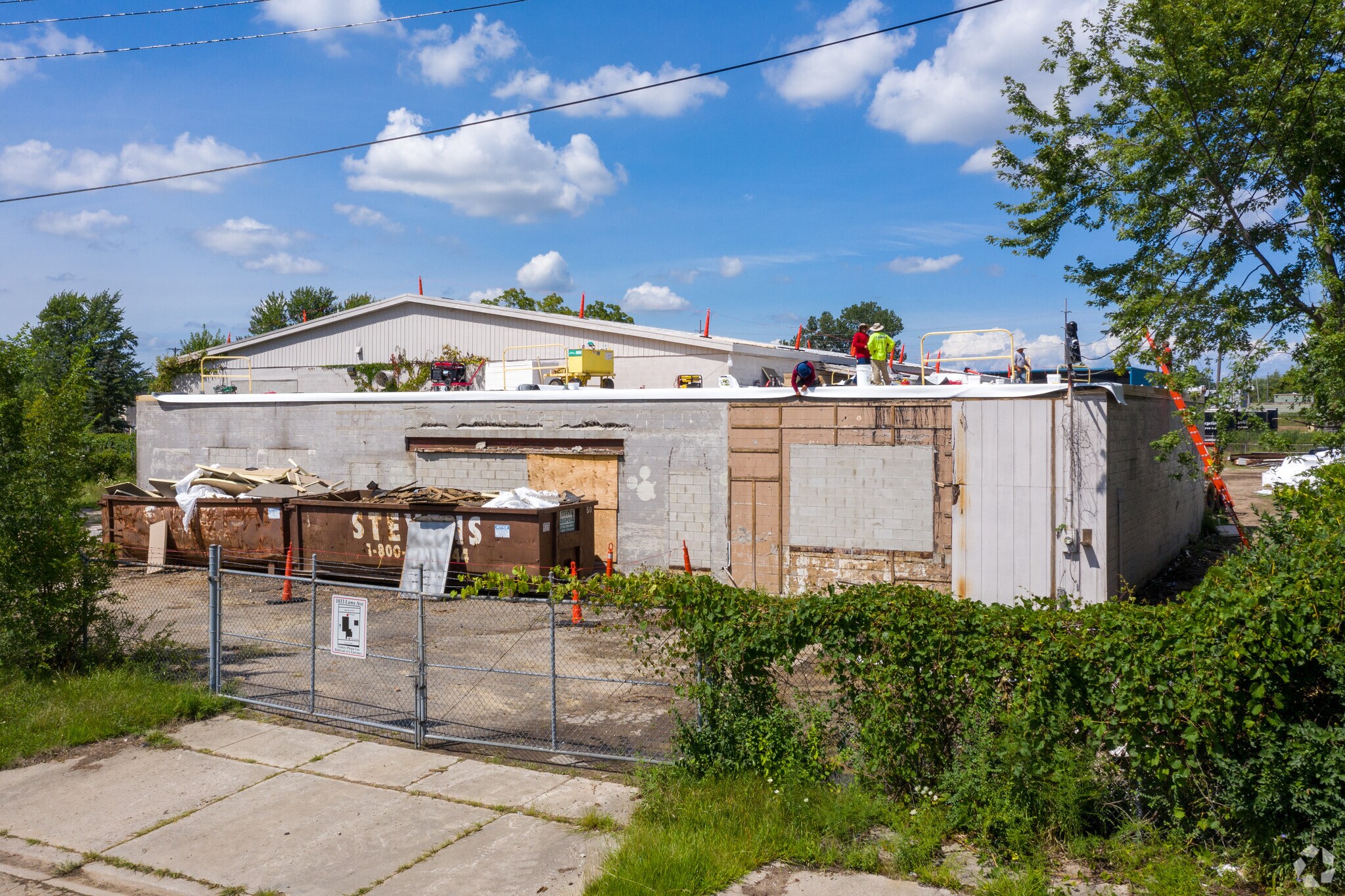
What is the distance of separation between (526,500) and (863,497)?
5782mm

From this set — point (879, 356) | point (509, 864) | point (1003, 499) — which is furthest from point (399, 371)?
point (509, 864)

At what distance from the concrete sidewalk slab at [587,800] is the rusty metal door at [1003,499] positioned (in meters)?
7.90

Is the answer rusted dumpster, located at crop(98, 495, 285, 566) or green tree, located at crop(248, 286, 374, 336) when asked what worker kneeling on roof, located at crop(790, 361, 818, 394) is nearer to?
rusted dumpster, located at crop(98, 495, 285, 566)

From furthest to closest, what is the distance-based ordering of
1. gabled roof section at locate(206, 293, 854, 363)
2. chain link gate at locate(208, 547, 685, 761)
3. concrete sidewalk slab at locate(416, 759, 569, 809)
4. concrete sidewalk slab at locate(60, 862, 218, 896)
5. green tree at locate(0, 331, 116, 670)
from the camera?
1. gabled roof section at locate(206, 293, 854, 363)
2. green tree at locate(0, 331, 116, 670)
3. chain link gate at locate(208, 547, 685, 761)
4. concrete sidewalk slab at locate(416, 759, 569, 809)
5. concrete sidewalk slab at locate(60, 862, 218, 896)

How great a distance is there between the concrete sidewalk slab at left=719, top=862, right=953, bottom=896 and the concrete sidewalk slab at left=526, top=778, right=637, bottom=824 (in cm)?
124

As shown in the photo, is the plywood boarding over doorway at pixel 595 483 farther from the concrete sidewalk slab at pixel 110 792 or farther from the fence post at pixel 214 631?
the concrete sidewalk slab at pixel 110 792

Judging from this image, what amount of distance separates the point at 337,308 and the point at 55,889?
3323 inches

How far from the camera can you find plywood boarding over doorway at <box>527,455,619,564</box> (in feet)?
56.9

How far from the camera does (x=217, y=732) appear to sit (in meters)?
8.82

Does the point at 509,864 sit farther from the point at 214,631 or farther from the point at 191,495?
the point at 191,495

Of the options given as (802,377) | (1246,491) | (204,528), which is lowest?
(204,528)

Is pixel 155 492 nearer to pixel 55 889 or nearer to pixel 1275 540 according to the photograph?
pixel 55 889

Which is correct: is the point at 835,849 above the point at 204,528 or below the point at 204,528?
below

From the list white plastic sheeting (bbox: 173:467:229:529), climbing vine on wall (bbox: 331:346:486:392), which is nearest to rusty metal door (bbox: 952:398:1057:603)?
white plastic sheeting (bbox: 173:467:229:529)
